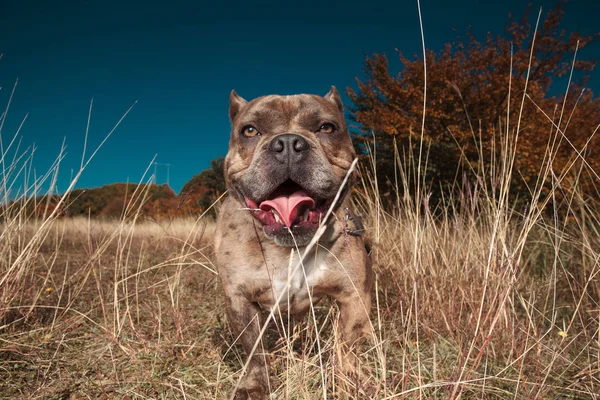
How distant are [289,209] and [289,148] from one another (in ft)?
1.28

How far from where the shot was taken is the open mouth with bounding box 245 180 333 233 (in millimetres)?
2270

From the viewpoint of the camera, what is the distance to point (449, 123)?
41.7 ft

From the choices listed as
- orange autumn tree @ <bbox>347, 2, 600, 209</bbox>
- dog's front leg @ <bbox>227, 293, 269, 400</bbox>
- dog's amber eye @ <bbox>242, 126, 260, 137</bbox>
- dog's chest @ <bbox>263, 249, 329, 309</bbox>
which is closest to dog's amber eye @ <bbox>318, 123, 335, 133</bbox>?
dog's amber eye @ <bbox>242, 126, 260, 137</bbox>

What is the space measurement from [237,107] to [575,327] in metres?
3.89

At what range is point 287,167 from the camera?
2244mm

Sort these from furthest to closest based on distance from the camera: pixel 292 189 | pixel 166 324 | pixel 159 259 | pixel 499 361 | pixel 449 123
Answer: pixel 449 123 < pixel 159 259 < pixel 166 324 < pixel 499 361 < pixel 292 189

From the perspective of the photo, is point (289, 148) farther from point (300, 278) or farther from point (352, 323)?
point (352, 323)

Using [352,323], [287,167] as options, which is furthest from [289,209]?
[352,323]

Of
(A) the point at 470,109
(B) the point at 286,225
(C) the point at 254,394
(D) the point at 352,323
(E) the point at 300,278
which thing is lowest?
(C) the point at 254,394

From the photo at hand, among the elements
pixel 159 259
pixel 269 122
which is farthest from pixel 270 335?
pixel 159 259

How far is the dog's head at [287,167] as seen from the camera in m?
2.26

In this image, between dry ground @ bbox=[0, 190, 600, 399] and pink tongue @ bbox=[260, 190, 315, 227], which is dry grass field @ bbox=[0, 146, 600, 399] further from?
pink tongue @ bbox=[260, 190, 315, 227]

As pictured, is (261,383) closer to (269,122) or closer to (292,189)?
(292,189)

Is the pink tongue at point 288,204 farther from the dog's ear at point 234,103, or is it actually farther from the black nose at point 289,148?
the dog's ear at point 234,103
